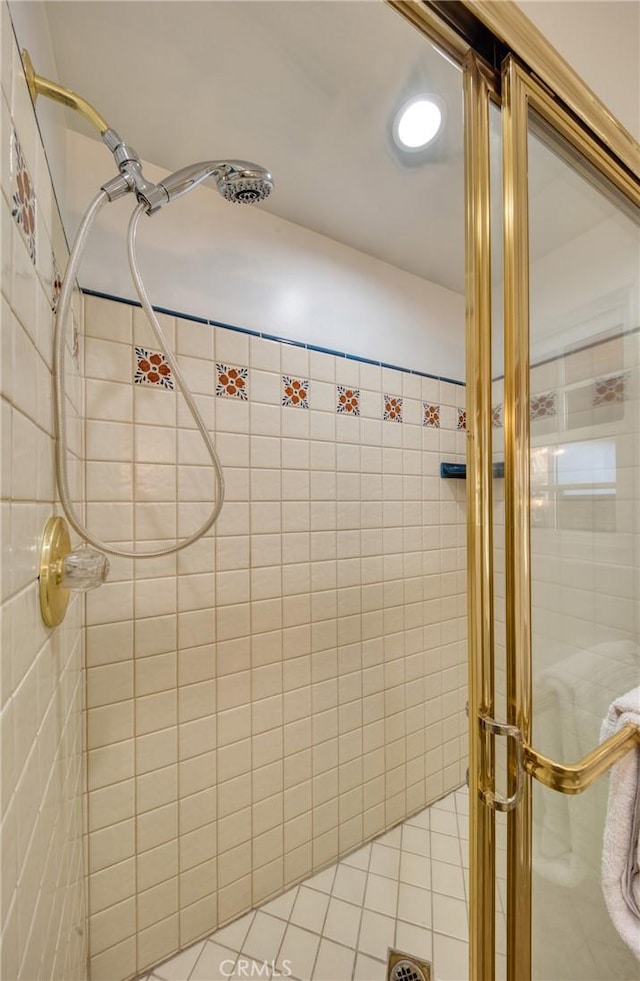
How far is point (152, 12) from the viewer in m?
0.69

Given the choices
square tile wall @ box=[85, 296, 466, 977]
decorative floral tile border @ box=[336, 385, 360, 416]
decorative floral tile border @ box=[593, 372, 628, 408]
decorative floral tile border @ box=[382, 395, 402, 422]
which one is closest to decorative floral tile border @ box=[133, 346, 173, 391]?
square tile wall @ box=[85, 296, 466, 977]

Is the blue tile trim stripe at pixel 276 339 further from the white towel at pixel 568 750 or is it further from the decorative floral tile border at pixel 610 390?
the white towel at pixel 568 750

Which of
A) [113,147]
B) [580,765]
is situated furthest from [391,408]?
[580,765]

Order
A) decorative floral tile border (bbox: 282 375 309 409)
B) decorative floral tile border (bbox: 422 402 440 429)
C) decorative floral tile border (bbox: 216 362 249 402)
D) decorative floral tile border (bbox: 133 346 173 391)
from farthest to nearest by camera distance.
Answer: decorative floral tile border (bbox: 422 402 440 429)
decorative floral tile border (bbox: 282 375 309 409)
decorative floral tile border (bbox: 216 362 249 402)
decorative floral tile border (bbox: 133 346 173 391)

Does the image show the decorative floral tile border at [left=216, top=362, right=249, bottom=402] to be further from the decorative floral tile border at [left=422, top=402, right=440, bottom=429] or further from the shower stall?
the decorative floral tile border at [left=422, top=402, right=440, bottom=429]

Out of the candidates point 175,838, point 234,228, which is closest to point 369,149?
point 234,228

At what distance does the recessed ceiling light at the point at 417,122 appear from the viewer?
0.86m

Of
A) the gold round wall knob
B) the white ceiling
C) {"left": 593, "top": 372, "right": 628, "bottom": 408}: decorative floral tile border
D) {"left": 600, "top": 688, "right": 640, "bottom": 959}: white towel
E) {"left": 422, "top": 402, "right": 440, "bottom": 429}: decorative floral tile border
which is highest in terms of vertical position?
the white ceiling

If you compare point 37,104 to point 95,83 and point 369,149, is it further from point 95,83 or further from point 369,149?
point 369,149

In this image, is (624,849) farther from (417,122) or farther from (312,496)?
(417,122)

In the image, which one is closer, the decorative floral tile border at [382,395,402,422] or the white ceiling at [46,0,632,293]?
the white ceiling at [46,0,632,293]

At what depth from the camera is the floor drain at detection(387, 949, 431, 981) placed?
898mm

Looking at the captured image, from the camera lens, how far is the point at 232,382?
1.08m

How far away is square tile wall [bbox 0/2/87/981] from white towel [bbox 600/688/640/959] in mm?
780
